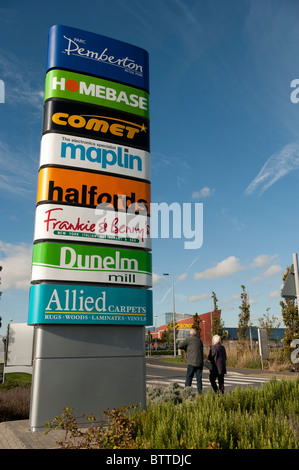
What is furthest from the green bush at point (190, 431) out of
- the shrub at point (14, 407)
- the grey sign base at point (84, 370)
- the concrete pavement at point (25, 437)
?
the shrub at point (14, 407)

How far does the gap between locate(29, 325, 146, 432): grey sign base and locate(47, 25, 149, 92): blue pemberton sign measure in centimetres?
551

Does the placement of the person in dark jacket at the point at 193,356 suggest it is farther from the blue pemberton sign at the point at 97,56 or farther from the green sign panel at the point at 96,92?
the blue pemberton sign at the point at 97,56

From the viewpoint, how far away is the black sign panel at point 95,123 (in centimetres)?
788

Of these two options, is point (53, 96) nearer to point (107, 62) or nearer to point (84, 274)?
point (107, 62)

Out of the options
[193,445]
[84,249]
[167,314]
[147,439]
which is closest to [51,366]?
[84,249]

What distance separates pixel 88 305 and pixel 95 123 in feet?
12.5

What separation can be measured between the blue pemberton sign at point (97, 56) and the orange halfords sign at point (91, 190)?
2.40 metres

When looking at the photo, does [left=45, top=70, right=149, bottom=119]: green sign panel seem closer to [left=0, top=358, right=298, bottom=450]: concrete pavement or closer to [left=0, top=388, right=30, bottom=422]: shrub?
[left=0, top=358, right=298, bottom=450]: concrete pavement

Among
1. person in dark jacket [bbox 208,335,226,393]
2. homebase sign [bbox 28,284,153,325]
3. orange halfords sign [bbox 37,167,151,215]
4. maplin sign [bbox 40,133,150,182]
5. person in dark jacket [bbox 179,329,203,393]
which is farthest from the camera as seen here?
person in dark jacket [bbox 179,329,203,393]

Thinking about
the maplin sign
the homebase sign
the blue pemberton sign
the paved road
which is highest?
the blue pemberton sign

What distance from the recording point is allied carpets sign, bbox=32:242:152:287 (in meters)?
7.20

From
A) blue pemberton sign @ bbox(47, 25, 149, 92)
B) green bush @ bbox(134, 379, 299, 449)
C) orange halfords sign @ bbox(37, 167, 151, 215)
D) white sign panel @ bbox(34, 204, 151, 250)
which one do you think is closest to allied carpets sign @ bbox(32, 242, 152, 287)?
white sign panel @ bbox(34, 204, 151, 250)

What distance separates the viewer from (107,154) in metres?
8.21

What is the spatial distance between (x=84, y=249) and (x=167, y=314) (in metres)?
128
